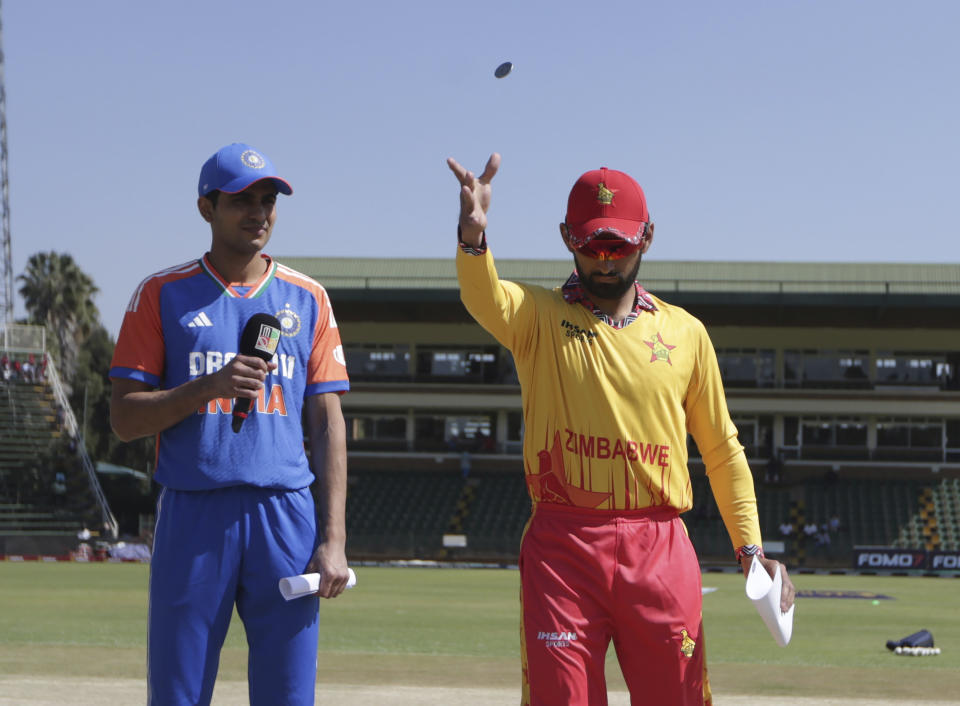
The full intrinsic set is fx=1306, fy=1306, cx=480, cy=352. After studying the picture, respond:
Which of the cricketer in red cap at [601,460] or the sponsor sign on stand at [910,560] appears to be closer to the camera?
the cricketer in red cap at [601,460]

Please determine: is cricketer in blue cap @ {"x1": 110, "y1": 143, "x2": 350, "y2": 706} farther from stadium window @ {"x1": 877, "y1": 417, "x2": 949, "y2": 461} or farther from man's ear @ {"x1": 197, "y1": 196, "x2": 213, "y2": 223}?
stadium window @ {"x1": 877, "y1": 417, "x2": 949, "y2": 461}

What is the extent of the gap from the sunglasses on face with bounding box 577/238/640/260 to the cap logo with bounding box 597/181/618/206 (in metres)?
0.15

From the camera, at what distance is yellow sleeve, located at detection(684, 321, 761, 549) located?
5.00m

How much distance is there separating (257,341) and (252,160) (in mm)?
711

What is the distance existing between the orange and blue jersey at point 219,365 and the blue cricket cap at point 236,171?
297mm

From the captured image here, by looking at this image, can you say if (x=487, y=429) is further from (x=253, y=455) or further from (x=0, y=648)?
(x=253, y=455)

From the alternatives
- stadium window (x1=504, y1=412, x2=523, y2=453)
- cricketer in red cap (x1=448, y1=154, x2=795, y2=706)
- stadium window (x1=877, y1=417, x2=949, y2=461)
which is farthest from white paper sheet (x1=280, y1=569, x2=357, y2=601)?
stadium window (x1=877, y1=417, x2=949, y2=461)

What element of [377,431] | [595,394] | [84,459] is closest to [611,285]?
[595,394]

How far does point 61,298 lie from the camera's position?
75125 mm

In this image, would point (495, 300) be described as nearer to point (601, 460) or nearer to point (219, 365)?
point (601, 460)

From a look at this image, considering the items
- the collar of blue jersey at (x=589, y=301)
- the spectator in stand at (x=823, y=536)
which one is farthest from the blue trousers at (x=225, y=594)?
the spectator in stand at (x=823, y=536)

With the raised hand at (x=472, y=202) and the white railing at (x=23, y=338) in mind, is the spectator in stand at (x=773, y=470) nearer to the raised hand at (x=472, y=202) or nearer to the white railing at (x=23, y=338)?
the white railing at (x=23, y=338)

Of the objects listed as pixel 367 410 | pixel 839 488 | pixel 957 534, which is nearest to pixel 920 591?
pixel 957 534

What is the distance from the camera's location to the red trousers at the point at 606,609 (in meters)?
4.56
